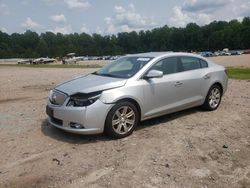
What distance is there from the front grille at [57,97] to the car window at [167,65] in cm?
188

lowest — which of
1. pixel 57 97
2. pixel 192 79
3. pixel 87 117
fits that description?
pixel 87 117

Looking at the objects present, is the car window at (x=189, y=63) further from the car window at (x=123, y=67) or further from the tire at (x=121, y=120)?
the tire at (x=121, y=120)

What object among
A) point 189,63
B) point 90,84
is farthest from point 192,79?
point 90,84

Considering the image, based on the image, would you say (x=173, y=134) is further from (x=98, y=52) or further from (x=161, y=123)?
(x=98, y=52)

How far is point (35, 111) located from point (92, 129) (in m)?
3.21

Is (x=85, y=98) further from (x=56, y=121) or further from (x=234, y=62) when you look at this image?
(x=234, y=62)

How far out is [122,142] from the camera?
6145 millimetres

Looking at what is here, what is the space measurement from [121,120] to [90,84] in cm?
89

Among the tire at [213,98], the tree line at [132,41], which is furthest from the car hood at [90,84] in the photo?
the tree line at [132,41]

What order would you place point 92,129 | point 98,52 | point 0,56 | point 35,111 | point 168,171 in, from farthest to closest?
point 98,52 → point 0,56 → point 35,111 → point 92,129 → point 168,171

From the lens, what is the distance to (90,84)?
6.43 meters

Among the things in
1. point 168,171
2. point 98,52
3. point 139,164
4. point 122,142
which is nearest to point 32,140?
point 122,142

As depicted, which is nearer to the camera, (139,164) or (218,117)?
(139,164)

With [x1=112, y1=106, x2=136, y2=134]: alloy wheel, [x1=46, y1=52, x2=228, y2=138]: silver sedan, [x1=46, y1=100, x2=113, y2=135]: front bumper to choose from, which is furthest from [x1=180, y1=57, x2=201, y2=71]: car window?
[x1=46, y1=100, x2=113, y2=135]: front bumper
